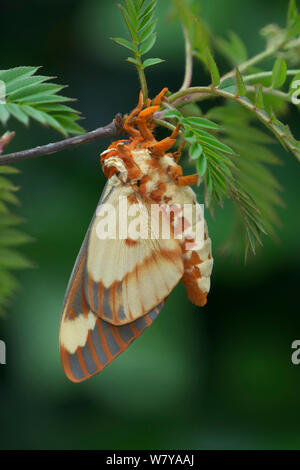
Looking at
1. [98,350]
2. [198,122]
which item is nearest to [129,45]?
[198,122]

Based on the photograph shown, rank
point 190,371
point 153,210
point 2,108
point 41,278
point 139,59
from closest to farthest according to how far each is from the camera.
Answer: point 2,108
point 139,59
point 153,210
point 41,278
point 190,371

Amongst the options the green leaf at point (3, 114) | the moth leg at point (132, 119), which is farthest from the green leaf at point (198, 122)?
the green leaf at point (3, 114)

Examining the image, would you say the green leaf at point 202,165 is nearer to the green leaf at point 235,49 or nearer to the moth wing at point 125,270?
the moth wing at point 125,270

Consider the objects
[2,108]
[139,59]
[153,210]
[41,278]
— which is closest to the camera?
[2,108]

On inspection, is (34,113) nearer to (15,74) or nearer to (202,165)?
(15,74)

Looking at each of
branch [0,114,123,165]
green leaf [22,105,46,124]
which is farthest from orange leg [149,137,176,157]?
green leaf [22,105,46,124]

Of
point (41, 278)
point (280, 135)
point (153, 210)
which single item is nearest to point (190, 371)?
point (41, 278)

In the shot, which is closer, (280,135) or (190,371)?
(280,135)

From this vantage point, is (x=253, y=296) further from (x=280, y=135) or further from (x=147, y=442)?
(x=280, y=135)
